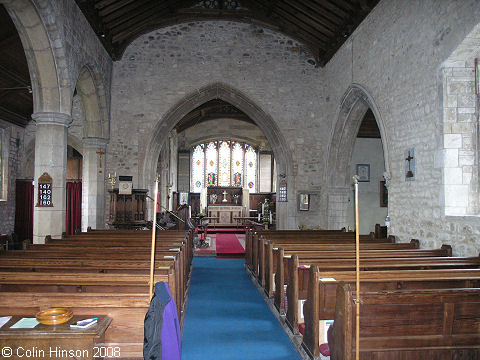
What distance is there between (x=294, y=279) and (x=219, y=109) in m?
14.9

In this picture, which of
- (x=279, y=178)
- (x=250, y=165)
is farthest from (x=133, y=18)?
(x=250, y=165)

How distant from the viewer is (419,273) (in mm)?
3543

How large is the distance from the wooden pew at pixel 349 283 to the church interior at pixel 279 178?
0.07 ft

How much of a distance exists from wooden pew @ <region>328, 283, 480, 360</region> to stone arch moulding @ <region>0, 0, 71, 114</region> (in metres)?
6.23

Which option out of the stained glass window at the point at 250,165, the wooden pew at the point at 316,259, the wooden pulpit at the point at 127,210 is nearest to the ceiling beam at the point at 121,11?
the wooden pulpit at the point at 127,210

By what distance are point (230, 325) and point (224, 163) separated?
16494mm

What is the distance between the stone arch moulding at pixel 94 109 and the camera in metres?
9.99

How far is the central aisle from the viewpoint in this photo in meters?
3.66

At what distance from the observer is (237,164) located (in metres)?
20.8

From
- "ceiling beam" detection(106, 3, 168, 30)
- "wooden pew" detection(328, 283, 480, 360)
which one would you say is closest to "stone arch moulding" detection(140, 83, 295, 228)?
"ceiling beam" detection(106, 3, 168, 30)

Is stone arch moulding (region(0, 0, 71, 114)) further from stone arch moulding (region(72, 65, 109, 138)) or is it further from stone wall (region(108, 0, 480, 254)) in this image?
stone wall (region(108, 0, 480, 254))

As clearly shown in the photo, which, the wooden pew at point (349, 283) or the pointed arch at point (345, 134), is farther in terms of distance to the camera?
the pointed arch at point (345, 134)

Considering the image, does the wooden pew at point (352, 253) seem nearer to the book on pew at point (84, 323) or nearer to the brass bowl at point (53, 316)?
the book on pew at point (84, 323)

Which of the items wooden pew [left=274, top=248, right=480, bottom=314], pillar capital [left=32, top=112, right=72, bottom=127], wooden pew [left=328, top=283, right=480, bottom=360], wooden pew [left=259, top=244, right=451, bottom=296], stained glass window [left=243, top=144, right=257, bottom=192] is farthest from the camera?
stained glass window [left=243, top=144, right=257, bottom=192]
